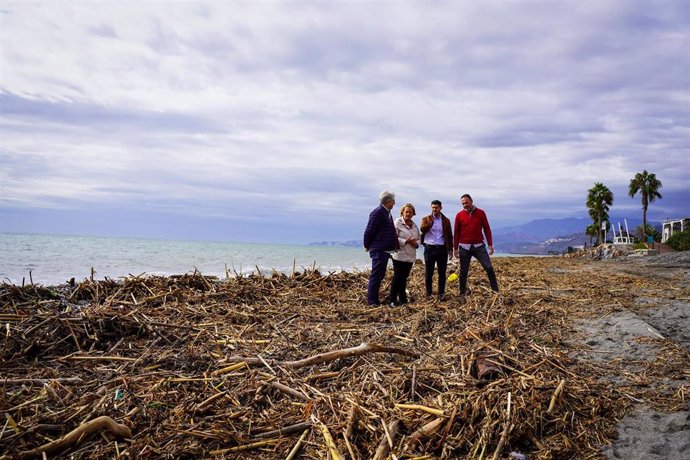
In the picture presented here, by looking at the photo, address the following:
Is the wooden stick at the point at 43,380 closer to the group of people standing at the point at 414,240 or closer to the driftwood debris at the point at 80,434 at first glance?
the driftwood debris at the point at 80,434

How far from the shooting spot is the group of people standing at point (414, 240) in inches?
348

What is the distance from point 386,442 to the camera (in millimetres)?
3240

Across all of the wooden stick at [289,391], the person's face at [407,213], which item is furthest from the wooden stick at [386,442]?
the person's face at [407,213]

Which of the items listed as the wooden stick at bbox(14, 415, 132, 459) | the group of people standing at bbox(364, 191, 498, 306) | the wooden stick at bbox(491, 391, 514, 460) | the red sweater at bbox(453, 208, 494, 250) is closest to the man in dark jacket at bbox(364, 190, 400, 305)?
the group of people standing at bbox(364, 191, 498, 306)

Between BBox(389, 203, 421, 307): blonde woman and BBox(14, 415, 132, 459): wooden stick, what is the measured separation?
6106 mm

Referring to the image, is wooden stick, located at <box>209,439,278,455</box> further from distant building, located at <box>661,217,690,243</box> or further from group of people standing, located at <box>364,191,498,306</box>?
distant building, located at <box>661,217,690,243</box>

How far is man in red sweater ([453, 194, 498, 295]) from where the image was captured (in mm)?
9133

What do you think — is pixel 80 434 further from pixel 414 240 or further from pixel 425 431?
pixel 414 240

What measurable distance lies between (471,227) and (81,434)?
746 cm

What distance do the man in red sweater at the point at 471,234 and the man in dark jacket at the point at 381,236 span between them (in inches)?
52.3

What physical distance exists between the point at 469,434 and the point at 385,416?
629 millimetres

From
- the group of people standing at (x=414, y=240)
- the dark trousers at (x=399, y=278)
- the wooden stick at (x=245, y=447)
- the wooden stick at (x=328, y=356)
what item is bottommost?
the wooden stick at (x=245, y=447)

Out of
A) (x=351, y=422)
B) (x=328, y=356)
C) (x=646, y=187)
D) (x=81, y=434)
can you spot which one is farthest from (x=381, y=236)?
(x=646, y=187)

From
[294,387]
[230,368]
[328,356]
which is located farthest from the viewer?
[328,356]
